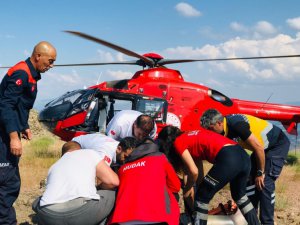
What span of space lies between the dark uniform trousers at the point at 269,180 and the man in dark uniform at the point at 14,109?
2823mm

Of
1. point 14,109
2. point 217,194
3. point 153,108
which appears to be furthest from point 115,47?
point 14,109

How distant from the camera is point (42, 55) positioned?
3.71m

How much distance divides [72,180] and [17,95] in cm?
102

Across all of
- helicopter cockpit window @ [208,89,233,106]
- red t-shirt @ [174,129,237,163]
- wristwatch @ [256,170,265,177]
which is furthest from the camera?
helicopter cockpit window @ [208,89,233,106]

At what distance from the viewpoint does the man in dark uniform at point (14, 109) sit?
3541mm

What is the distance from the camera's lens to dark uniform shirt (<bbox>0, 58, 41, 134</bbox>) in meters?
3.53

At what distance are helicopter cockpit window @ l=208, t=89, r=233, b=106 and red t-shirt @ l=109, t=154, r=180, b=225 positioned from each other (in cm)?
636

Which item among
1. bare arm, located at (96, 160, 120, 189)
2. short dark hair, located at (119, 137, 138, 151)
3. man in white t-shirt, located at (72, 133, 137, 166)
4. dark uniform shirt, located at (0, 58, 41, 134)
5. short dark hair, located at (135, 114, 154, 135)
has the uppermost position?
dark uniform shirt, located at (0, 58, 41, 134)

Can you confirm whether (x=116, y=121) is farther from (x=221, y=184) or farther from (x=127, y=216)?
(x=127, y=216)

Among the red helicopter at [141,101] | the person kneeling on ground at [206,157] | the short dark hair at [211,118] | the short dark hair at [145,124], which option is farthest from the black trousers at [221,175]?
the red helicopter at [141,101]

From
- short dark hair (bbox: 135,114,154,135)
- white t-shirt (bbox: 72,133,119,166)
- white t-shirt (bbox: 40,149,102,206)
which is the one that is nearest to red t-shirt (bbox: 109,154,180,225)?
white t-shirt (bbox: 40,149,102,206)

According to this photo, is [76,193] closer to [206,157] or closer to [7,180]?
[7,180]

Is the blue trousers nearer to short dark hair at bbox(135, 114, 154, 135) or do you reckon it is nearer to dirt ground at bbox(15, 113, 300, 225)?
short dark hair at bbox(135, 114, 154, 135)

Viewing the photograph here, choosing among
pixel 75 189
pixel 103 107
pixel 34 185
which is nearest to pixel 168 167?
pixel 75 189
